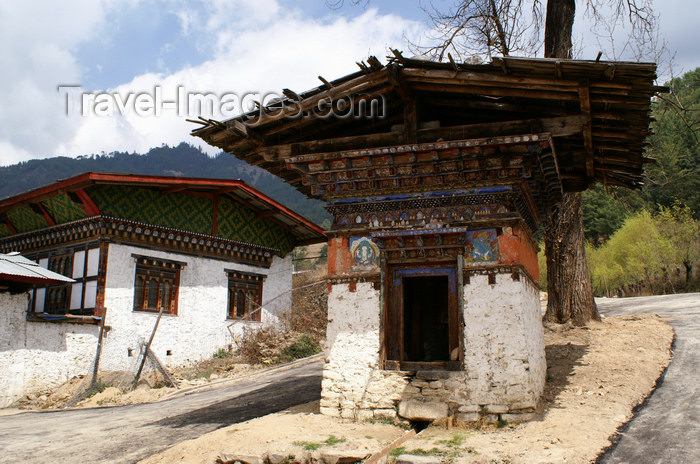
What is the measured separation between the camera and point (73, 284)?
1541 centimetres

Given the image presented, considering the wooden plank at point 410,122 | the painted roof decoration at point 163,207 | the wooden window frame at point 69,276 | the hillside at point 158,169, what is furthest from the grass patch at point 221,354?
the hillside at point 158,169

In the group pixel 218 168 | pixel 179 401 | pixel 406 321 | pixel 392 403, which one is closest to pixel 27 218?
pixel 179 401

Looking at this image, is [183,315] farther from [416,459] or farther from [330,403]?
[416,459]

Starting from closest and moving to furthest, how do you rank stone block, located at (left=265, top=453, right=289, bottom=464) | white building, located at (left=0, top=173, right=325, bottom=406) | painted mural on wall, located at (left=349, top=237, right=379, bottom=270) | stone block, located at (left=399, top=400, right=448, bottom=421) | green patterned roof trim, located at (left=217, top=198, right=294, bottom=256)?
1. stone block, located at (left=265, top=453, right=289, bottom=464)
2. stone block, located at (left=399, top=400, right=448, bottom=421)
3. painted mural on wall, located at (left=349, top=237, right=379, bottom=270)
4. white building, located at (left=0, top=173, right=325, bottom=406)
5. green patterned roof trim, located at (left=217, top=198, right=294, bottom=256)

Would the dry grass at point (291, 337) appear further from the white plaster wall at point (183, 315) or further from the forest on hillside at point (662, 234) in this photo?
the forest on hillside at point (662, 234)

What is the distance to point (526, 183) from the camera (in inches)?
310

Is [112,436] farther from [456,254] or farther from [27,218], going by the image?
[27,218]

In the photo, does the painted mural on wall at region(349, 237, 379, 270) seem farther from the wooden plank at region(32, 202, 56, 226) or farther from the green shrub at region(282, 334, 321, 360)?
the wooden plank at region(32, 202, 56, 226)

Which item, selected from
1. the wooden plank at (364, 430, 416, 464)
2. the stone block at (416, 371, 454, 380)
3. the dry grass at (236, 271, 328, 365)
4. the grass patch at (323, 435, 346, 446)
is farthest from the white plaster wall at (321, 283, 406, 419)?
the dry grass at (236, 271, 328, 365)

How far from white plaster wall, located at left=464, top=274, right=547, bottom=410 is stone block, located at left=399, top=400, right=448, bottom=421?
1.36 ft

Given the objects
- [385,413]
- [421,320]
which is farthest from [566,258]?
[385,413]

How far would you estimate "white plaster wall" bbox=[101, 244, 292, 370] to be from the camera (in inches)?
589

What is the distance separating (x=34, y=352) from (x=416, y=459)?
11.1 meters

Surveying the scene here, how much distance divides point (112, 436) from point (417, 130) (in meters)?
6.57
